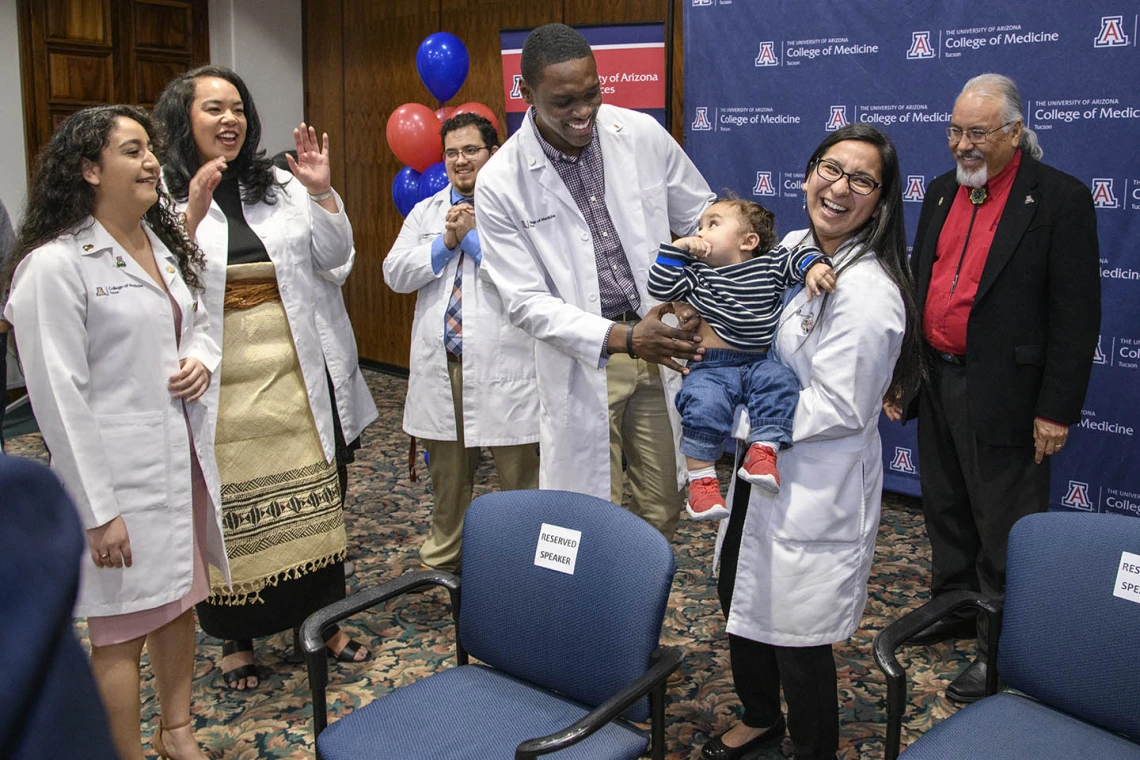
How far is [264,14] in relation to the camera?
7.62m

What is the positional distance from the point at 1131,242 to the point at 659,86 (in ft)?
7.63

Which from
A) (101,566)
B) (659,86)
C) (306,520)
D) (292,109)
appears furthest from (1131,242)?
(292,109)

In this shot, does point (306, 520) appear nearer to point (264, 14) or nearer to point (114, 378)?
point (114, 378)

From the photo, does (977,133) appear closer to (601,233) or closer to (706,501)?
(601,233)

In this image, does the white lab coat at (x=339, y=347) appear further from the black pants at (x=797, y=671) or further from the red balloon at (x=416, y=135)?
the red balloon at (x=416, y=135)

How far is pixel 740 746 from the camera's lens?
2455mm

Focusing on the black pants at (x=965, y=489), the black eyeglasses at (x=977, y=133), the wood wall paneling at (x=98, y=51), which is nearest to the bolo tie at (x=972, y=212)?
the black eyeglasses at (x=977, y=133)

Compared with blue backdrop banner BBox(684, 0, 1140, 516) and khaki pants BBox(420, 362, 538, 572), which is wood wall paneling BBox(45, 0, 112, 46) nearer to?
blue backdrop banner BBox(684, 0, 1140, 516)

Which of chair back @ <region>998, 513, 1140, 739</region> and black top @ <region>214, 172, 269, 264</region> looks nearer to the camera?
chair back @ <region>998, 513, 1140, 739</region>

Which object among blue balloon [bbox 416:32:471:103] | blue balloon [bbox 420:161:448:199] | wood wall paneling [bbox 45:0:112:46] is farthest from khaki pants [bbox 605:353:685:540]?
wood wall paneling [bbox 45:0:112:46]

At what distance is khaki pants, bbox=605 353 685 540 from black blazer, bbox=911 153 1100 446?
97 cm

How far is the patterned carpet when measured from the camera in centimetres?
270

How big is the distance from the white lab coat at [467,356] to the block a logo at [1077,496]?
227 centimetres

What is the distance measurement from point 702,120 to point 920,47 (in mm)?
1140
